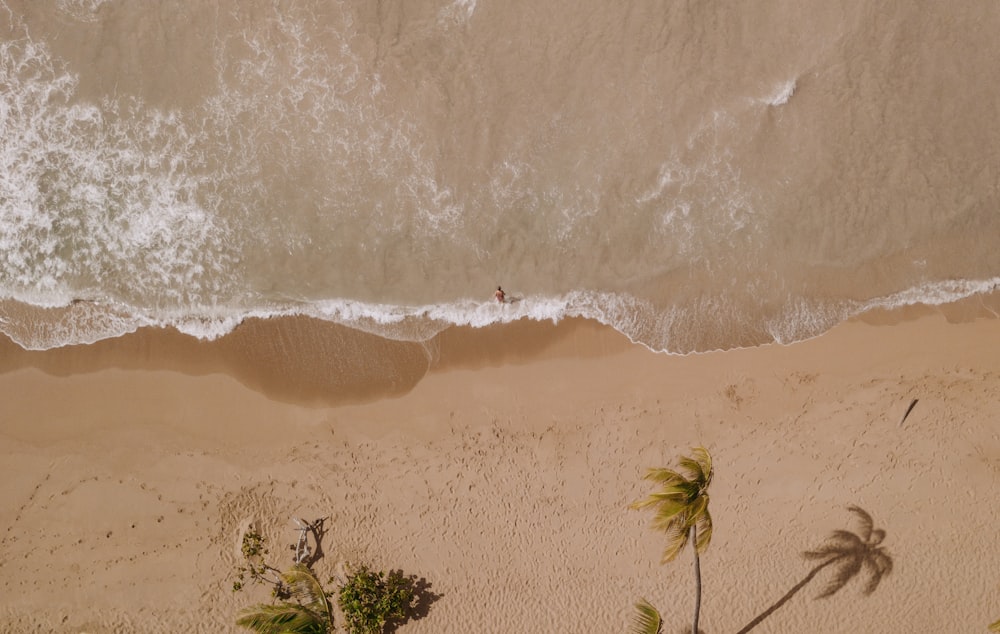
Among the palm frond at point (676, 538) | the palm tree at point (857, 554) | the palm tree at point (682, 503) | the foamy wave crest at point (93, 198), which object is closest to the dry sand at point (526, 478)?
the palm tree at point (857, 554)

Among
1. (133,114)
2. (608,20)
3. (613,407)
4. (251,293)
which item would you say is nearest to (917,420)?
(613,407)

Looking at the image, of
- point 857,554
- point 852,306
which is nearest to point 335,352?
point 852,306

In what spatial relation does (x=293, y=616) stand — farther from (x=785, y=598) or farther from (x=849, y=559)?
(x=849, y=559)

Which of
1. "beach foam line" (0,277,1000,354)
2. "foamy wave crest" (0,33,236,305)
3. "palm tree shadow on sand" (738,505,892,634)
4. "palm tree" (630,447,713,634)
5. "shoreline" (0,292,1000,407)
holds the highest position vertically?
"foamy wave crest" (0,33,236,305)

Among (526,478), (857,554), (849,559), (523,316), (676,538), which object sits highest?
(523,316)

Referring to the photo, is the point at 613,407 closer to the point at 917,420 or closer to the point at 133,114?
the point at 917,420

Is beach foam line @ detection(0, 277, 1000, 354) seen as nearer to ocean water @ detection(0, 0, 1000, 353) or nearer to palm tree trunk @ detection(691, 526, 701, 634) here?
ocean water @ detection(0, 0, 1000, 353)

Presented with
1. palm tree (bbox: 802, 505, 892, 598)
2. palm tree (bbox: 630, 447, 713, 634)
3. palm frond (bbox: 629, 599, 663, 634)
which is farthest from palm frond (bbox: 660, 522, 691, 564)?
Result: palm tree (bbox: 802, 505, 892, 598)
